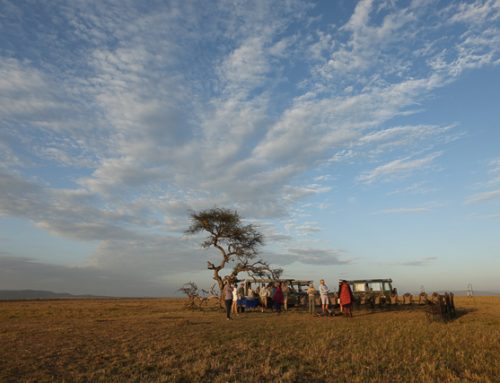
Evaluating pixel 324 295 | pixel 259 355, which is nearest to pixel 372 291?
pixel 324 295

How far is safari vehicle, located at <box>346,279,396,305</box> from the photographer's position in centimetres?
2417

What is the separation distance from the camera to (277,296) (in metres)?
23.9

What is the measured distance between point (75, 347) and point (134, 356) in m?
2.65

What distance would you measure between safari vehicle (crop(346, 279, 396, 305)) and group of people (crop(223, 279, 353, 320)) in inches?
98.2

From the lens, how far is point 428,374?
26.0 feet

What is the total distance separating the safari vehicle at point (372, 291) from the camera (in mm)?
24172

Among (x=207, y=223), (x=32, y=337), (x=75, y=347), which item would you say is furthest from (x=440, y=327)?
(x=207, y=223)

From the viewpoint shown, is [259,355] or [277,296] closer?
[259,355]

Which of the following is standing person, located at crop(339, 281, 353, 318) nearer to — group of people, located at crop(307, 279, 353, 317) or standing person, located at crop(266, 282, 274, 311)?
group of people, located at crop(307, 279, 353, 317)

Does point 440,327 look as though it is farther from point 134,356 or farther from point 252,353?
point 134,356

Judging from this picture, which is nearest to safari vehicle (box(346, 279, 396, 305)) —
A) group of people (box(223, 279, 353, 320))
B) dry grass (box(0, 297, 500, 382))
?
group of people (box(223, 279, 353, 320))

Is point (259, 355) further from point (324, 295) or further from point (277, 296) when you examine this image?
point (277, 296)

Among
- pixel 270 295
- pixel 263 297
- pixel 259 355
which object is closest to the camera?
pixel 259 355

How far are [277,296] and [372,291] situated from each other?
6053mm
